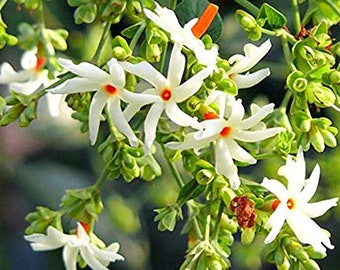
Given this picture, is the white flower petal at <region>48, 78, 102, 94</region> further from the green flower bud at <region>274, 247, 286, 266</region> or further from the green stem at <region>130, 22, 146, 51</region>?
the green flower bud at <region>274, 247, 286, 266</region>

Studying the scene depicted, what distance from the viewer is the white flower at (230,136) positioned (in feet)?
4.61

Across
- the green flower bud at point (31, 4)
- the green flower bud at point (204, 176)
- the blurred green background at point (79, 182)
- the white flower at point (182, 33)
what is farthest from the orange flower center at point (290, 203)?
the blurred green background at point (79, 182)

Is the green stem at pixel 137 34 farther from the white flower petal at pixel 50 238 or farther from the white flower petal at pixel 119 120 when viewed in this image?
the white flower petal at pixel 50 238

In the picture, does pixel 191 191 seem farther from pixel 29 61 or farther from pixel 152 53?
pixel 29 61

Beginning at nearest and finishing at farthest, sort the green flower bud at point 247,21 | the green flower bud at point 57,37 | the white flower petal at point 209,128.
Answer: the white flower petal at point 209,128 < the green flower bud at point 247,21 < the green flower bud at point 57,37

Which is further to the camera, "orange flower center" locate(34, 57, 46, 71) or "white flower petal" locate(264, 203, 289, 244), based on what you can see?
"orange flower center" locate(34, 57, 46, 71)

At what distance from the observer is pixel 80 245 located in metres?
1.62

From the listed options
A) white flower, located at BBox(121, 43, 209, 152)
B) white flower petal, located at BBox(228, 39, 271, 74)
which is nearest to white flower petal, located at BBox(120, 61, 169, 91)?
white flower, located at BBox(121, 43, 209, 152)

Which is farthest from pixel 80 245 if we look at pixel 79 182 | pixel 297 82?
pixel 79 182

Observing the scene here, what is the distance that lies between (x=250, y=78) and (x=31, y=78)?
2.01 feet

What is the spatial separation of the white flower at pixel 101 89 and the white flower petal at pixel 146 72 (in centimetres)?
1

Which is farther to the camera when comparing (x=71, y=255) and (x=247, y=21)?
(x=71, y=255)

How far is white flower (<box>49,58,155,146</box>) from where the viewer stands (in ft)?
4.63

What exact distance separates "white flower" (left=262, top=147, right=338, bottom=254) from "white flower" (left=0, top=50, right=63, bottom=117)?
0.58 m
